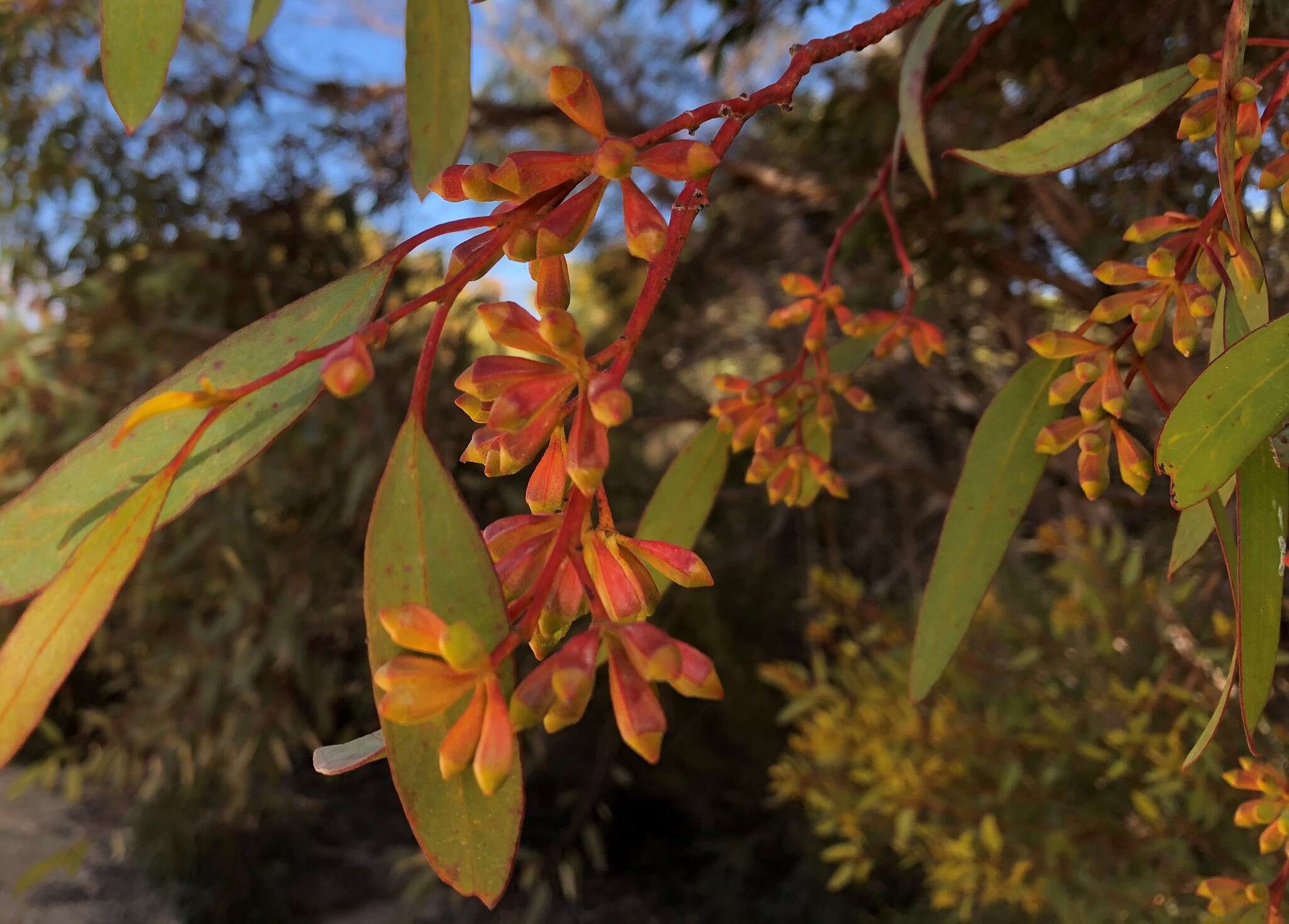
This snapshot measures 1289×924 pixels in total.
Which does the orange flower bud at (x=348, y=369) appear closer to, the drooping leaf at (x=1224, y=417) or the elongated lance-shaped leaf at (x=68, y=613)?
the elongated lance-shaped leaf at (x=68, y=613)

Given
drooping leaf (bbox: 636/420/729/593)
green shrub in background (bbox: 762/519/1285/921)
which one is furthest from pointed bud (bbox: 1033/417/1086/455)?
green shrub in background (bbox: 762/519/1285/921)

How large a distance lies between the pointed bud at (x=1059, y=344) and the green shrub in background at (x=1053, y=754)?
2.67 feet

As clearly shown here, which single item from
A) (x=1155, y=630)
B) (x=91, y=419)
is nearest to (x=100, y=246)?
(x=91, y=419)

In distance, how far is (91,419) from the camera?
1682mm

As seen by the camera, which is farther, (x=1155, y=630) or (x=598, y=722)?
(x=598, y=722)

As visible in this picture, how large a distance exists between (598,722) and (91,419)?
1.21 meters

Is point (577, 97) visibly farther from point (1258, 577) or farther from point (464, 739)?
point (1258, 577)

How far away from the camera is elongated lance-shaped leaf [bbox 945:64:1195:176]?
46cm

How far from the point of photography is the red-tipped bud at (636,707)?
0.82ft

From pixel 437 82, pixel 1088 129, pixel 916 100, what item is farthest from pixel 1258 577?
pixel 437 82

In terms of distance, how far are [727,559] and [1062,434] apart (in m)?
1.87

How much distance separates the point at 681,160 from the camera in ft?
0.94

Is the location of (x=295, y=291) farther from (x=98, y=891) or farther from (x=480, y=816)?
(x=480, y=816)

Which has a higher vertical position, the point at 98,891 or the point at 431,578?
the point at 98,891
